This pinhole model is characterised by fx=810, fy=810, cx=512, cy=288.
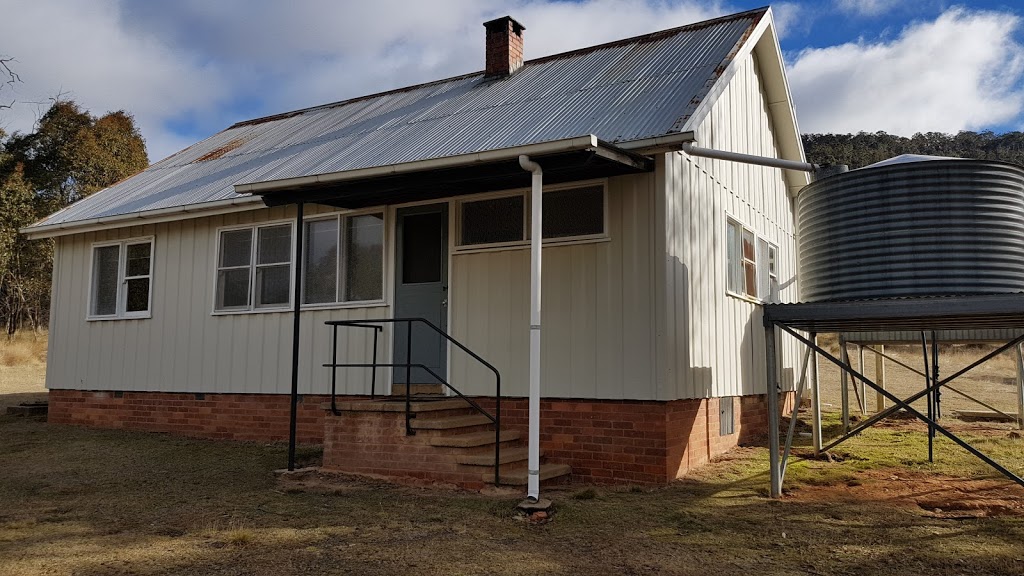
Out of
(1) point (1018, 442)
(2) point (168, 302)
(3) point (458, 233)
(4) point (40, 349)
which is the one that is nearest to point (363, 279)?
(3) point (458, 233)

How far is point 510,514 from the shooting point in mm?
6551

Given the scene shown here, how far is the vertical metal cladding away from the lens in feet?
21.9

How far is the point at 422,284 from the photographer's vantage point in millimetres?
9641

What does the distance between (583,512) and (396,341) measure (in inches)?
153

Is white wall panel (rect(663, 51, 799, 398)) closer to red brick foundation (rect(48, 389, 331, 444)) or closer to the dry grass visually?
red brick foundation (rect(48, 389, 331, 444))

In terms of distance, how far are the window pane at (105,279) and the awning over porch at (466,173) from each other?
489 cm

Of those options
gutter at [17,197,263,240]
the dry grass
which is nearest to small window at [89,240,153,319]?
gutter at [17,197,263,240]

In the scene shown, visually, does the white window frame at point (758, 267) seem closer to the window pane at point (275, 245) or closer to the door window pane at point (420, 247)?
the door window pane at point (420, 247)

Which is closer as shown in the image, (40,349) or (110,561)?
(110,561)

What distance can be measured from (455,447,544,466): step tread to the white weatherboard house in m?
0.07

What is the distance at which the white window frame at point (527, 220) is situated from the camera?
8.43 m

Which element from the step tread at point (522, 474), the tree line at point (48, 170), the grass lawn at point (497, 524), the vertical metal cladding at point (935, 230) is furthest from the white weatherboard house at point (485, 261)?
the tree line at point (48, 170)

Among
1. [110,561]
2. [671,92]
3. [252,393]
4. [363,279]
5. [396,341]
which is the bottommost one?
→ [110,561]

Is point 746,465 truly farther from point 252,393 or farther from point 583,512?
point 252,393
